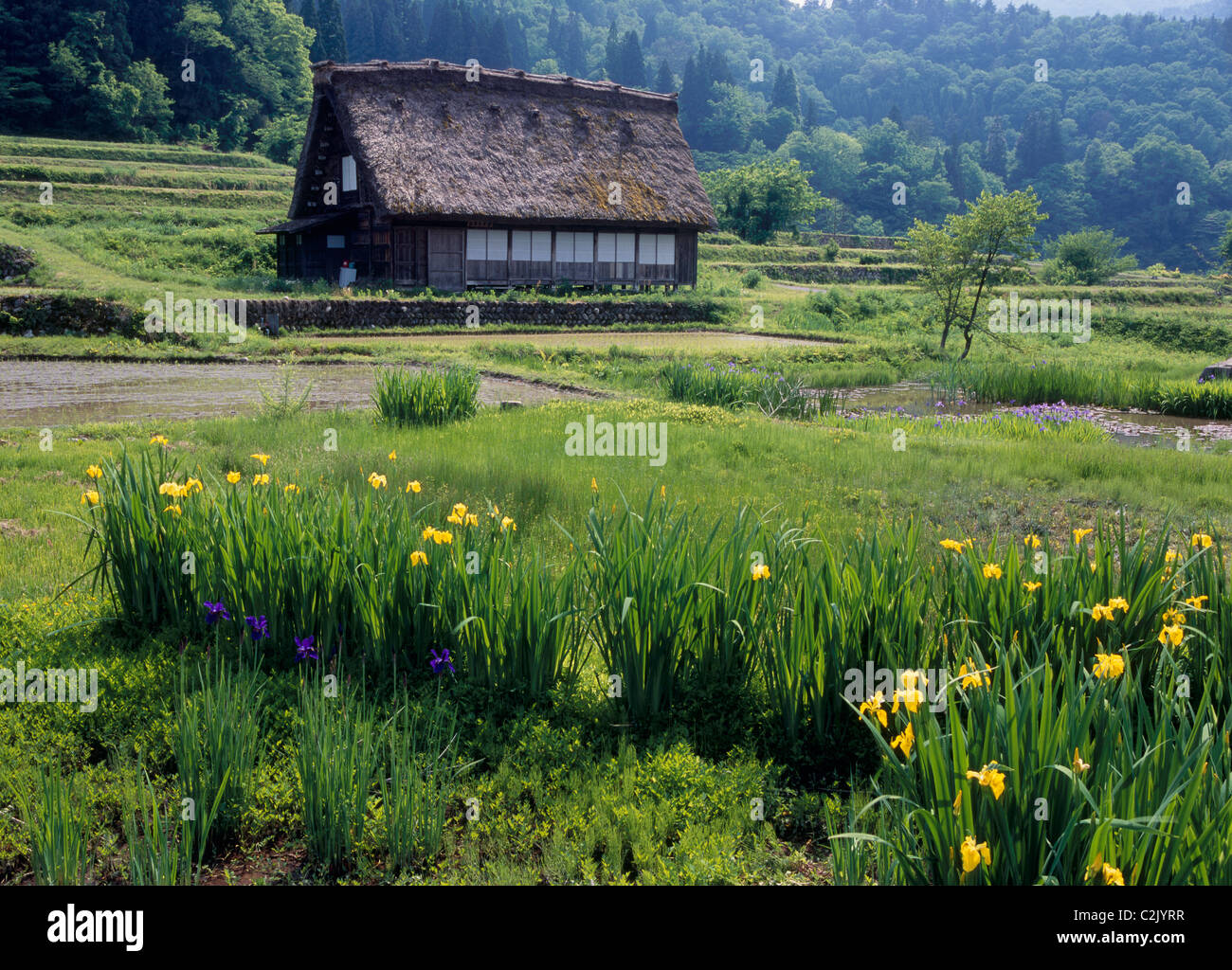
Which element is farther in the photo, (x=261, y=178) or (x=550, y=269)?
(x=261, y=178)

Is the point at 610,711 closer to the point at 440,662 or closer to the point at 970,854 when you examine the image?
the point at 440,662

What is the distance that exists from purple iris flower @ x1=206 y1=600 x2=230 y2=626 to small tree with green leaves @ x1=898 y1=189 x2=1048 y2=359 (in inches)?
714

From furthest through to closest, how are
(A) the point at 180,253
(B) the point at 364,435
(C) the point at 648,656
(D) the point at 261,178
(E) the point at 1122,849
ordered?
(D) the point at 261,178, (A) the point at 180,253, (B) the point at 364,435, (C) the point at 648,656, (E) the point at 1122,849

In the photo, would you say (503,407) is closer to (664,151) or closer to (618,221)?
(618,221)

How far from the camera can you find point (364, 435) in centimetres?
934

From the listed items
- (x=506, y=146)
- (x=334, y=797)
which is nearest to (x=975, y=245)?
(x=506, y=146)

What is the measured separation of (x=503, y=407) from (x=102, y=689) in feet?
25.5

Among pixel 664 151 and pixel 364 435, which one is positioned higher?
pixel 664 151

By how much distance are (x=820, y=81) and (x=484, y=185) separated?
151888 millimetres

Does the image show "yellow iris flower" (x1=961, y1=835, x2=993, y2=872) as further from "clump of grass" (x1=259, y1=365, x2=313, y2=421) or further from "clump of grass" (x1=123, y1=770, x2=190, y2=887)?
"clump of grass" (x1=259, y1=365, x2=313, y2=421)

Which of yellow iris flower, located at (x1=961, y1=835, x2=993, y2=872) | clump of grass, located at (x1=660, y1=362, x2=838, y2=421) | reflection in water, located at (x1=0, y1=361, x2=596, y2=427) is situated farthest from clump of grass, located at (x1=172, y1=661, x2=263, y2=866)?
clump of grass, located at (x1=660, y1=362, x2=838, y2=421)

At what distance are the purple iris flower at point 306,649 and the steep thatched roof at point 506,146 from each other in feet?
73.6

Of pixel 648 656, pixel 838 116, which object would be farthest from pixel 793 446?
pixel 838 116

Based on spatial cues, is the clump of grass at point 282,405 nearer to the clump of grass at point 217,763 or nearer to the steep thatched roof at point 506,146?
the clump of grass at point 217,763
